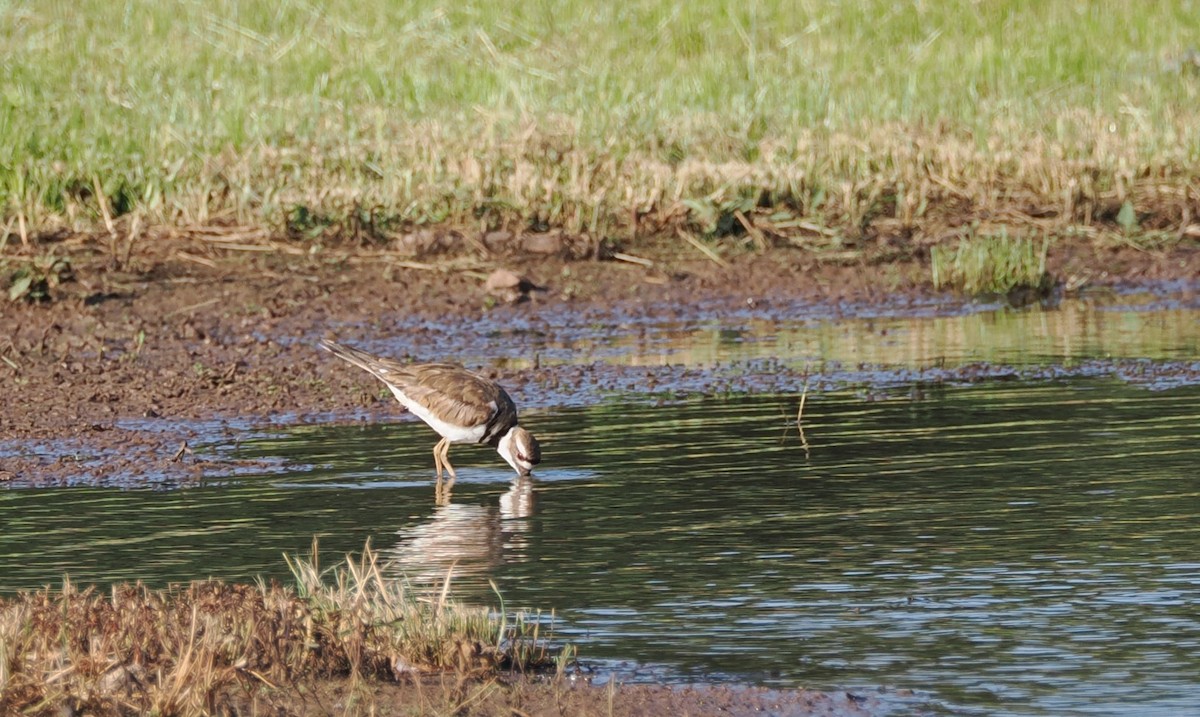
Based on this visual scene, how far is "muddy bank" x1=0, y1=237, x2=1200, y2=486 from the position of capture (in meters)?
10.4

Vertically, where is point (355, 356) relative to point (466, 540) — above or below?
above

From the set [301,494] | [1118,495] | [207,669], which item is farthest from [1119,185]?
[207,669]

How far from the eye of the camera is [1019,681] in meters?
5.68

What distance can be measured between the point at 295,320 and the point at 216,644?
8339mm

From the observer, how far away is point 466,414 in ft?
30.8

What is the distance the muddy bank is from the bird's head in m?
1.35

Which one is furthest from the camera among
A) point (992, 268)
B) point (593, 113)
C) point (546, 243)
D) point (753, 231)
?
point (593, 113)

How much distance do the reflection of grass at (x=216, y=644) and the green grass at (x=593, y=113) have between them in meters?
9.46

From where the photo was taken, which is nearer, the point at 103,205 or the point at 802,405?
the point at 802,405

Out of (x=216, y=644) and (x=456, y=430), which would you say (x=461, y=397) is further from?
(x=216, y=644)

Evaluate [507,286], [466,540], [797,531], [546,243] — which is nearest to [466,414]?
[466,540]

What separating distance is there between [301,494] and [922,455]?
301 cm

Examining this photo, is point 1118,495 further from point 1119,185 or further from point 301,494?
point 1119,185

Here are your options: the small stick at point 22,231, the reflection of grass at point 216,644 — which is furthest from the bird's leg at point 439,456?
the small stick at point 22,231
